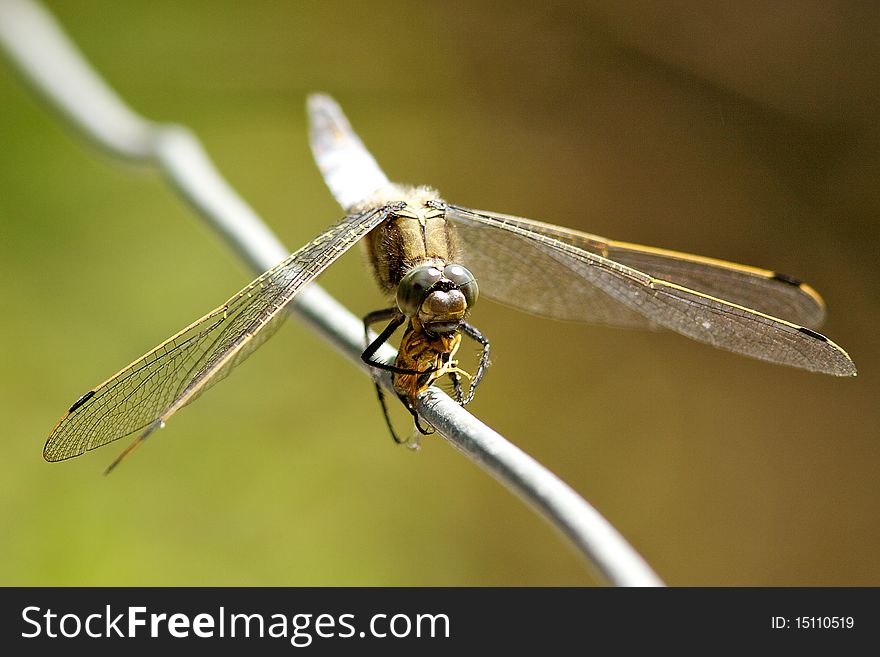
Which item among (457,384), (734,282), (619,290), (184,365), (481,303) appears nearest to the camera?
(184,365)

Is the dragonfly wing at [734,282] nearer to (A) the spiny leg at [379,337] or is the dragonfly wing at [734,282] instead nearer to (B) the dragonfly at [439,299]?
(B) the dragonfly at [439,299]

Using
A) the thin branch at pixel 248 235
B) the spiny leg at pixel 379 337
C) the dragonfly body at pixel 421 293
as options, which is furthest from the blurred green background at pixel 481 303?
the dragonfly body at pixel 421 293

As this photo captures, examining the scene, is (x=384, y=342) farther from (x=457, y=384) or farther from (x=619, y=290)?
(x=619, y=290)

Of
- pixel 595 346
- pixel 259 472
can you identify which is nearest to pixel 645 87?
pixel 595 346

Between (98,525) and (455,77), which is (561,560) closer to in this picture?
(98,525)

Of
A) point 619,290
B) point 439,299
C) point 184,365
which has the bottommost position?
point 184,365

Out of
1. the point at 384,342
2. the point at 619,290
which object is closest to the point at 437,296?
the point at 384,342
